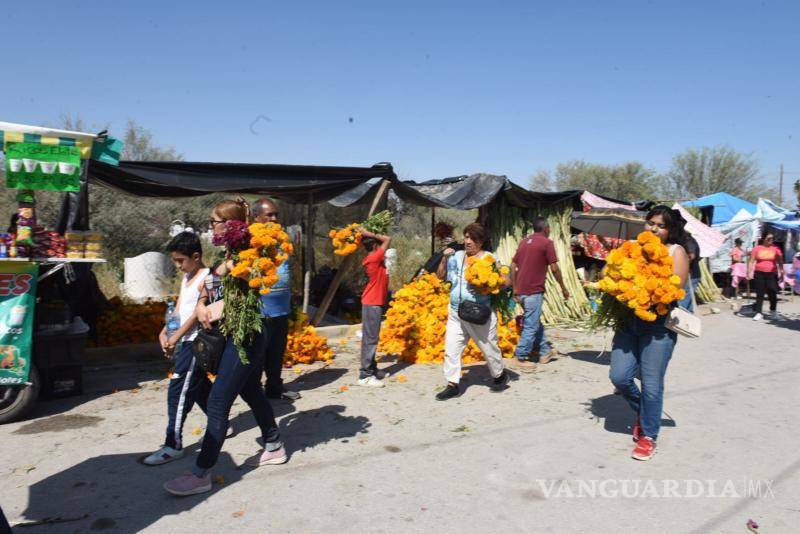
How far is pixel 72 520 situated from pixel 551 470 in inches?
131

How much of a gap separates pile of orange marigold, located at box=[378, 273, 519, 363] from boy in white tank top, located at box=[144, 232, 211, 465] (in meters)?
4.04

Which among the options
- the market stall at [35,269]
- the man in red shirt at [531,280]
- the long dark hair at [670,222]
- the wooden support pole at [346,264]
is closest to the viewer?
the long dark hair at [670,222]

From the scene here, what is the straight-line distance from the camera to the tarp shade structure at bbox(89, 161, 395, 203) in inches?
268

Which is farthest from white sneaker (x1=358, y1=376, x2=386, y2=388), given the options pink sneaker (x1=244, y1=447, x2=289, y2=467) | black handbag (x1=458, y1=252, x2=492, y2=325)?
pink sneaker (x1=244, y1=447, x2=289, y2=467)

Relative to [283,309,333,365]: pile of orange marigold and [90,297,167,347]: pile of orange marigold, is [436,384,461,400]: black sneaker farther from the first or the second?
[90,297,167,347]: pile of orange marigold

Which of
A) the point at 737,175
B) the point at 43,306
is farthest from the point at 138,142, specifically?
the point at 737,175

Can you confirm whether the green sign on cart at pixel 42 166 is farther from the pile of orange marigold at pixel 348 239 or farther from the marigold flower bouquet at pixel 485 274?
the marigold flower bouquet at pixel 485 274

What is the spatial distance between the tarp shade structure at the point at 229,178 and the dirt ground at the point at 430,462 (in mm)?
2531

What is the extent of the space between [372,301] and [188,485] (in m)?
3.15

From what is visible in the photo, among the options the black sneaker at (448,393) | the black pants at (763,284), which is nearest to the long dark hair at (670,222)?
the black sneaker at (448,393)

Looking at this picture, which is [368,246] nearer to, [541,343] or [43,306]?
[541,343]

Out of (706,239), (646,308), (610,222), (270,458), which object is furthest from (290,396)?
(706,239)

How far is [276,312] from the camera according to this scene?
5219 millimetres

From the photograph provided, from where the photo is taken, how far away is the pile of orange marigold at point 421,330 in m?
8.02
